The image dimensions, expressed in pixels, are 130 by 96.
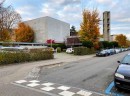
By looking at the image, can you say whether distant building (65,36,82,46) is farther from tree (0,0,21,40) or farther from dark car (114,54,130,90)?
dark car (114,54,130,90)

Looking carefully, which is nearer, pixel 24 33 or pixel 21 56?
pixel 21 56

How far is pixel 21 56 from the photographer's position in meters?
17.9

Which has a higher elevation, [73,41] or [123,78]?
[73,41]

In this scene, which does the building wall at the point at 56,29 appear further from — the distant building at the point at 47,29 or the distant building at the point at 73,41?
the distant building at the point at 73,41

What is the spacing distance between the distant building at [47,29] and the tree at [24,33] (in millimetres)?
1452

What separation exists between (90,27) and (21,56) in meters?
25.7

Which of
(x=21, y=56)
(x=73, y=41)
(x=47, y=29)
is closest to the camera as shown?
(x=21, y=56)

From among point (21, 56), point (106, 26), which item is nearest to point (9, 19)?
point (21, 56)

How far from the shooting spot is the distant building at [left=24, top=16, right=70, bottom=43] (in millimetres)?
51188

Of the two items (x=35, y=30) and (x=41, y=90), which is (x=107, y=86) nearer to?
(x=41, y=90)

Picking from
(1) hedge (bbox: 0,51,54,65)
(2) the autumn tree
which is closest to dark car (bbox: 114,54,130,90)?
(1) hedge (bbox: 0,51,54,65)

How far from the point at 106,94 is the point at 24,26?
5069cm

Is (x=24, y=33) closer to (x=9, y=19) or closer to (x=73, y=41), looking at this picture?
(x=9, y=19)

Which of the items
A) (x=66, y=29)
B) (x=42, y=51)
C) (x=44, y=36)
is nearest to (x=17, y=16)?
(x=44, y=36)
